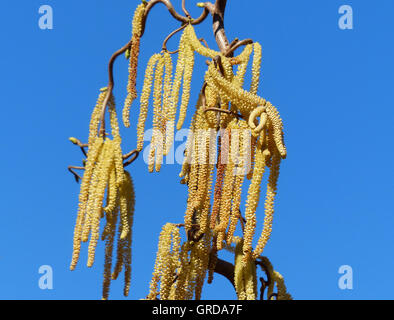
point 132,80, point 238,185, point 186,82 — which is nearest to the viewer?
point 238,185

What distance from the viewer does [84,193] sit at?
652cm

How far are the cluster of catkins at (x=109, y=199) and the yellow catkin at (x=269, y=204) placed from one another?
41.4 inches

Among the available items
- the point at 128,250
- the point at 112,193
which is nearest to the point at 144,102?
the point at 112,193

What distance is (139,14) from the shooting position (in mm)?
7078

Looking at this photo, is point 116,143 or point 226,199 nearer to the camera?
point 226,199

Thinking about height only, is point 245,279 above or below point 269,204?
below

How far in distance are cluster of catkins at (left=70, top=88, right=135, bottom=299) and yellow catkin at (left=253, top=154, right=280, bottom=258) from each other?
1.05 m

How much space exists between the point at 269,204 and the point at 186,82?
1.15 metres

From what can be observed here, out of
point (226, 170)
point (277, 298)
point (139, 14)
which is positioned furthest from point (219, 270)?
Answer: point (139, 14)

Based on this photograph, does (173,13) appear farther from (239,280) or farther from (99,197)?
(239,280)

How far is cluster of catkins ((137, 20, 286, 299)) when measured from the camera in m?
6.22

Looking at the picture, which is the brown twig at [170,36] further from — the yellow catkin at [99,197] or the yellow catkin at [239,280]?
the yellow catkin at [239,280]

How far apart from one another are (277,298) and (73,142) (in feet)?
6.63

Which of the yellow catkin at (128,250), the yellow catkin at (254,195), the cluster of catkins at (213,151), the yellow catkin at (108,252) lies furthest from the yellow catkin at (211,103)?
the yellow catkin at (108,252)
